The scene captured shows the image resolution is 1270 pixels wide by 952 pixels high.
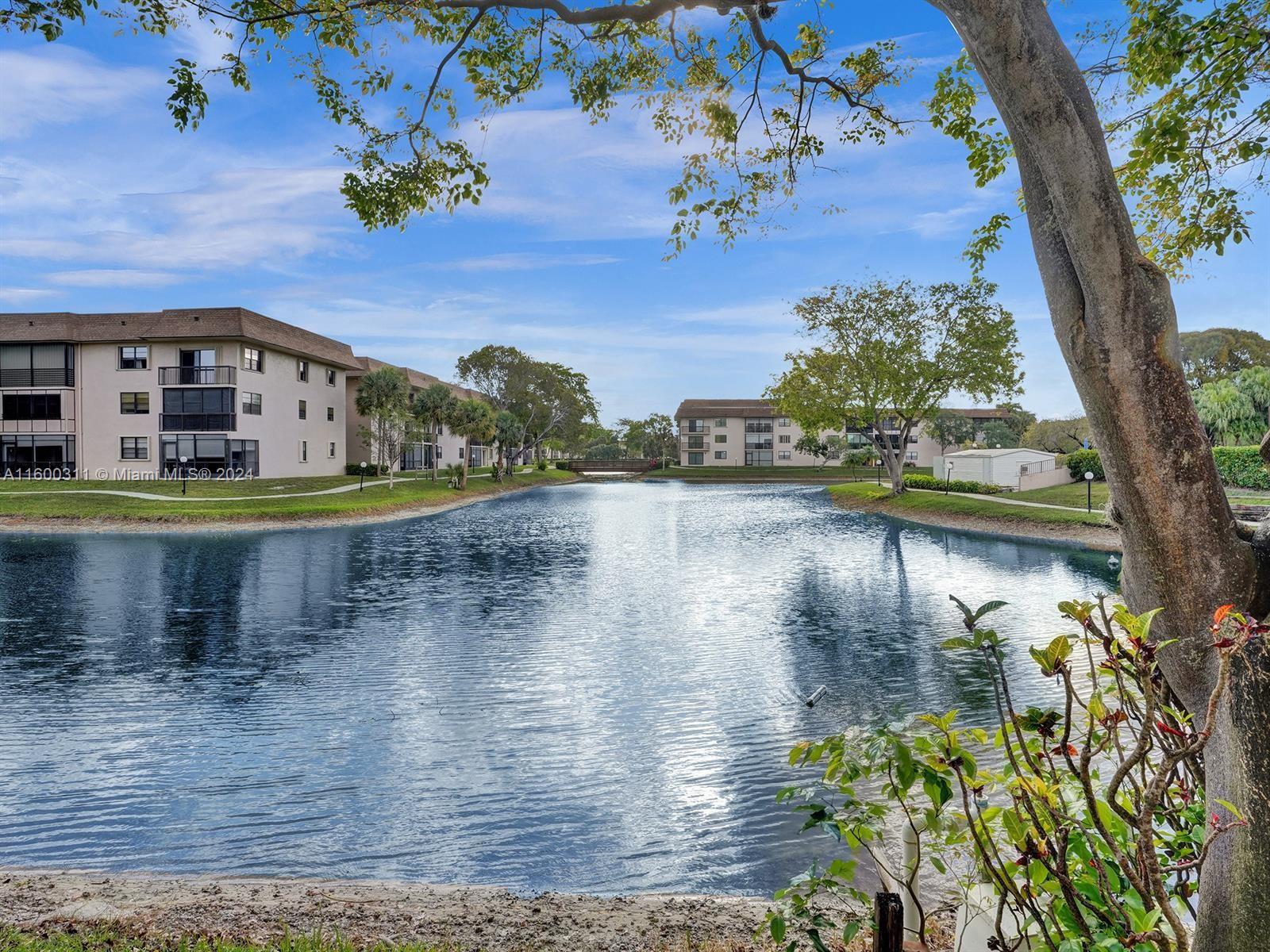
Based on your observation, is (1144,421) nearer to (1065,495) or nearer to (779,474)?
(1065,495)

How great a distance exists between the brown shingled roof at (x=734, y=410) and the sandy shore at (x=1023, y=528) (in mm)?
56914

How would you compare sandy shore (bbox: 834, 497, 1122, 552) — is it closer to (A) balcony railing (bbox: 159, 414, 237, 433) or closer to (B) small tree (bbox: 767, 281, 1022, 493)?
(B) small tree (bbox: 767, 281, 1022, 493)

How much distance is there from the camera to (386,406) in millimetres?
46656

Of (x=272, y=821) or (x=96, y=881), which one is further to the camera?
(x=272, y=821)

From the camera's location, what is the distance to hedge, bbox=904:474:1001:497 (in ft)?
125

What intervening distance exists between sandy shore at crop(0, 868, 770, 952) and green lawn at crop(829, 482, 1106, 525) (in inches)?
929

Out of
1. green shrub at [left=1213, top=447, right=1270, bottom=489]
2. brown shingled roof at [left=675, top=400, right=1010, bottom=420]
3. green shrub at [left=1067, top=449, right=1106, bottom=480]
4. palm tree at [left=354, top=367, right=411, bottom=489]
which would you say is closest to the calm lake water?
green shrub at [left=1213, top=447, right=1270, bottom=489]

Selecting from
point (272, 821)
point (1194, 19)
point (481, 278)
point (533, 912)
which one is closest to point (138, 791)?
point (272, 821)

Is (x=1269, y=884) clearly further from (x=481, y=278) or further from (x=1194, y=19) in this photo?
(x=481, y=278)

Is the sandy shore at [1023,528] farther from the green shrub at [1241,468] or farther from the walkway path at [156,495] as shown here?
the walkway path at [156,495]

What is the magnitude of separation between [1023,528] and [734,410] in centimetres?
7099

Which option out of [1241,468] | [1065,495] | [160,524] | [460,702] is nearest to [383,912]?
[460,702]

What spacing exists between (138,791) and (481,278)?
53.2 metres

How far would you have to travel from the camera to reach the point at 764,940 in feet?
13.2
